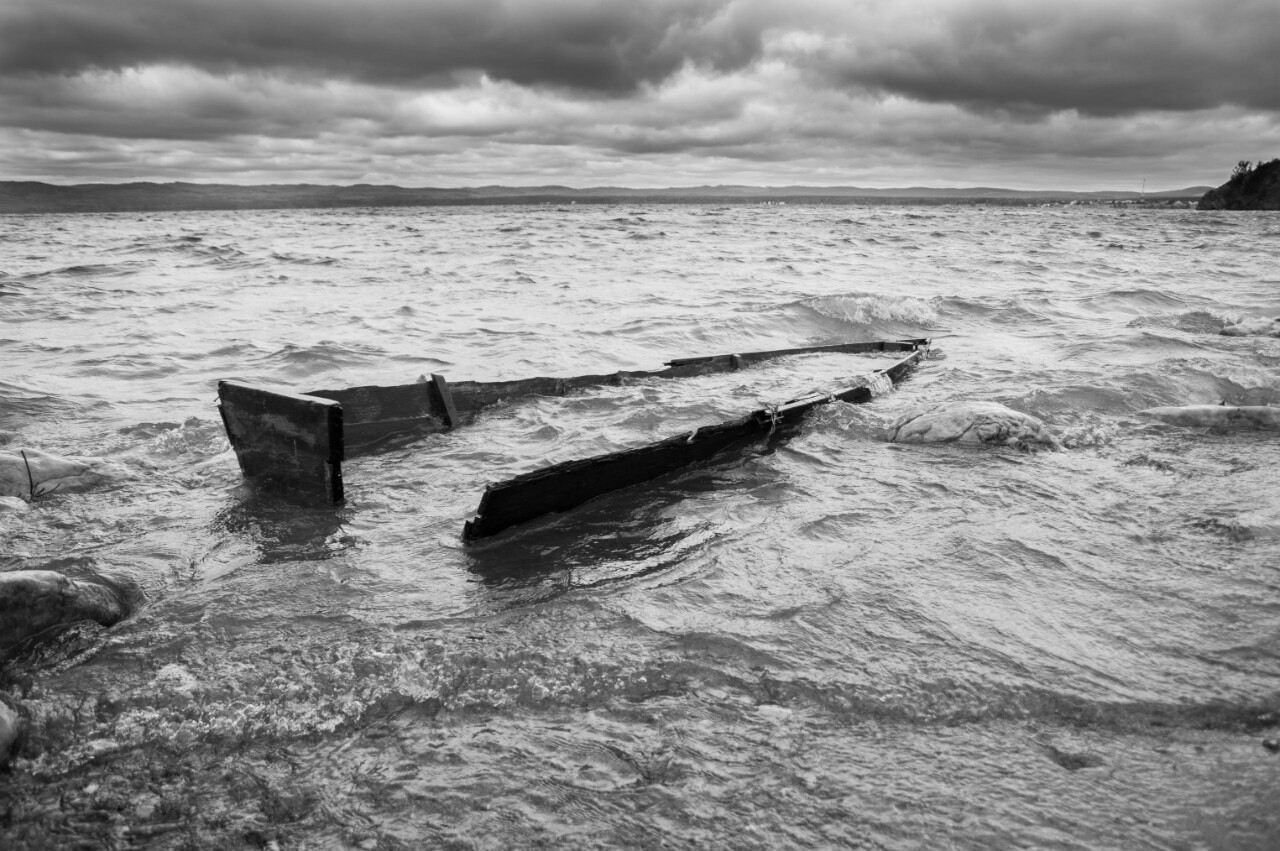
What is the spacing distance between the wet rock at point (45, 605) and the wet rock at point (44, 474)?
2.45m

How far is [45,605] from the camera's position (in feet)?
13.2

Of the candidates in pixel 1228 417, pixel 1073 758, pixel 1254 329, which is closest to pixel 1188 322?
pixel 1254 329

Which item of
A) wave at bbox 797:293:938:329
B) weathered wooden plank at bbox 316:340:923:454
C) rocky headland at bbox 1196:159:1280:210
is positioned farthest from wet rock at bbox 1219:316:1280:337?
rocky headland at bbox 1196:159:1280:210

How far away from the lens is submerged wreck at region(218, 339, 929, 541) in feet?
18.0

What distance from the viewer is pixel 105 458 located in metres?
7.19

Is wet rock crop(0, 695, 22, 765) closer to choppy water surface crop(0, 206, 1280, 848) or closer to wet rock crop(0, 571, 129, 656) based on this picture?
choppy water surface crop(0, 206, 1280, 848)

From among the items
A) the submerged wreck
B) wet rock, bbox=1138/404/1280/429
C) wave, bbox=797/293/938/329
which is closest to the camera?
the submerged wreck

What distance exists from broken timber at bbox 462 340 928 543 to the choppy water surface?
166 millimetres

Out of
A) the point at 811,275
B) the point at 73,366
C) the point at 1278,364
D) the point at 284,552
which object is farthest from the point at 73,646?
the point at 811,275

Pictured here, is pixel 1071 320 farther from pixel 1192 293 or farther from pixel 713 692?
pixel 713 692

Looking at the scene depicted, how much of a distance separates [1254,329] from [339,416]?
1592cm

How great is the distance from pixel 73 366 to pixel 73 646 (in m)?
9.50

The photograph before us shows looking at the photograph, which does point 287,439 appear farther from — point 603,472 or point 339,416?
point 603,472

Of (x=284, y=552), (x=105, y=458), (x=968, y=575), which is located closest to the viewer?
(x=968, y=575)
